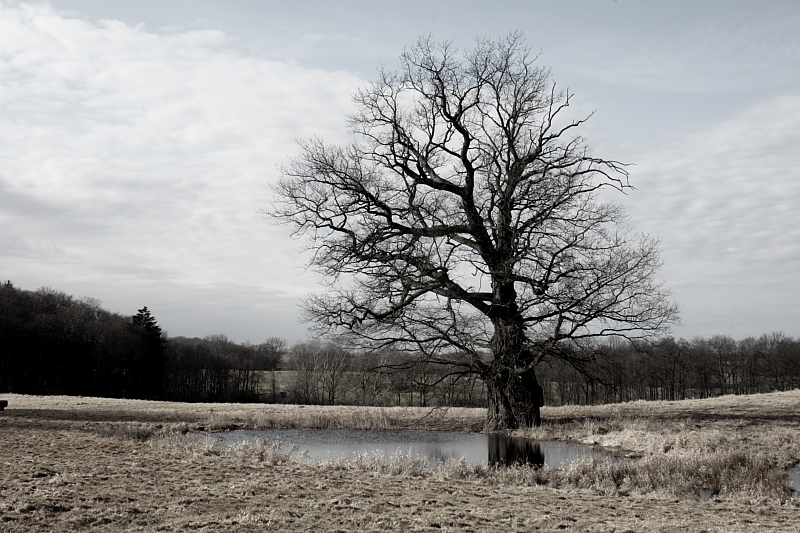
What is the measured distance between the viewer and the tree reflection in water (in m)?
14.4

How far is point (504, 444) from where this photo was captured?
17.2 m

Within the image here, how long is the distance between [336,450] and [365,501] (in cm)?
758

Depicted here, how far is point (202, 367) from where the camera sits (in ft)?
244

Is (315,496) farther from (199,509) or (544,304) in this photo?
(544,304)

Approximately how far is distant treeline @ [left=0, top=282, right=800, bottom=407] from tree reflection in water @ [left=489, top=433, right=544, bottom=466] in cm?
2638

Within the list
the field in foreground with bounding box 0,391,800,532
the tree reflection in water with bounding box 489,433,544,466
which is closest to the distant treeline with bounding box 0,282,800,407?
the tree reflection in water with bounding box 489,433,544,466

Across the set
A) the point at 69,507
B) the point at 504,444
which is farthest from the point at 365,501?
the point at 504,444

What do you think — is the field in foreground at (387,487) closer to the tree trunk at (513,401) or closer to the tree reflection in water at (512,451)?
the tree trunk at (513,401)

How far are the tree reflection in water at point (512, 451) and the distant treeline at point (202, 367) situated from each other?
26385 mm

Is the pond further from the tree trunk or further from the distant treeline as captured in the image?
the distant treeline

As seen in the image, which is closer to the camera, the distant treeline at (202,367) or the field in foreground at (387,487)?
the field in foreground at (387,487)

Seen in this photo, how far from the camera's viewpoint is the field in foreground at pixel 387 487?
7766 millimetres

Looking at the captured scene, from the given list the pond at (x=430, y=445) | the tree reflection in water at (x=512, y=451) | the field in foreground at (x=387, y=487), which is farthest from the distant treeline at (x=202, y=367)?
the field in foreground at (x=387, y=487)

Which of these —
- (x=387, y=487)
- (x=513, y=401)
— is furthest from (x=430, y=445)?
(x=387, y=487)
